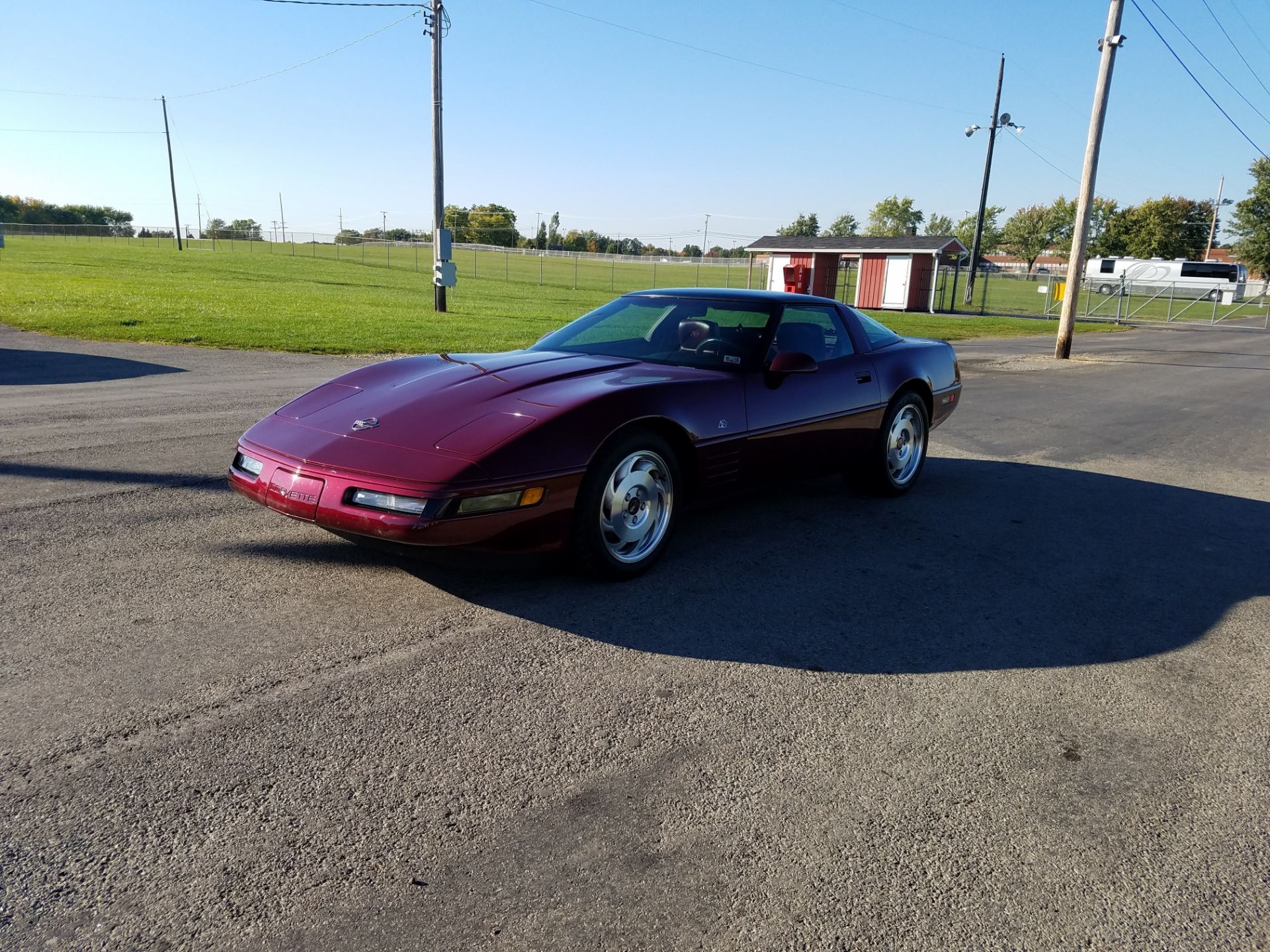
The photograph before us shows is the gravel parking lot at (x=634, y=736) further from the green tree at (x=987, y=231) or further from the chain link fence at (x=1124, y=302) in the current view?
the green tree at (x=987, y=231)

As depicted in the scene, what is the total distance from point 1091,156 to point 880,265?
676 inches

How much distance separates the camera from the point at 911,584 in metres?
4.52

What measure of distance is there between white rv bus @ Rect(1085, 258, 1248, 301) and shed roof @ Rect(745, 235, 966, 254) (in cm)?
2210

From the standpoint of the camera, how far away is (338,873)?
2217 millimetres

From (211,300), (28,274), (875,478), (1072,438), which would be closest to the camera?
(875,478)

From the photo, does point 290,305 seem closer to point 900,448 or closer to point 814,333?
point 900,448

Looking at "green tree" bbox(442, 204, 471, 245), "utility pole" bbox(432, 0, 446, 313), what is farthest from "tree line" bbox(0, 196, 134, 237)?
Answer: "utility pole" bbox(432, 0, 446, 313)

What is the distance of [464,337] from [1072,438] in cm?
979

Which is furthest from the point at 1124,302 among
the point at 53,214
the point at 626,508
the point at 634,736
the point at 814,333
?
the point at 53,214

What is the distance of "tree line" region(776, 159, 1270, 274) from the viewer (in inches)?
2203

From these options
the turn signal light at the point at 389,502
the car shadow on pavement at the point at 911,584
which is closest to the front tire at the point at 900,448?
the car shadow on pavement at the point at 911,584

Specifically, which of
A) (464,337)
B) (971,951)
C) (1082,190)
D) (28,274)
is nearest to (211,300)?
(464,337)

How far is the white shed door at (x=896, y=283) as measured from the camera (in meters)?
32.6

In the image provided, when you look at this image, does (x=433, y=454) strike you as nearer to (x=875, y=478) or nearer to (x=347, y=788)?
(x=347, y=788)
